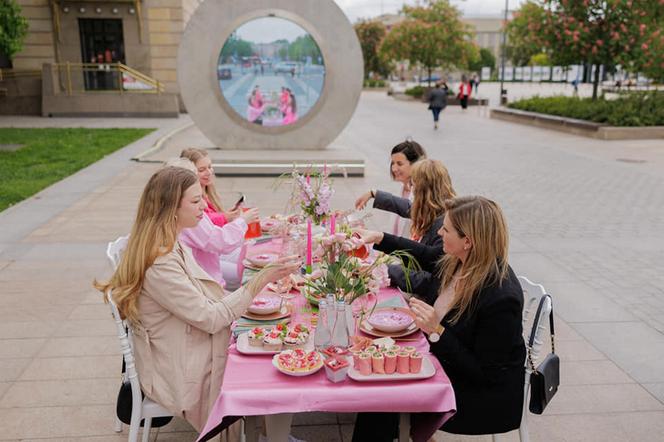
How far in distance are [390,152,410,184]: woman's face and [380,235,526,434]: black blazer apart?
92.9 inches

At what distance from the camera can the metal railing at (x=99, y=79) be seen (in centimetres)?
2400

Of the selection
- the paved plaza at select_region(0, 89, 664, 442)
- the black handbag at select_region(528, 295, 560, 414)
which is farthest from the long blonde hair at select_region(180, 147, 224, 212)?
the black handbag at select_region(528, 295, 560, 414)

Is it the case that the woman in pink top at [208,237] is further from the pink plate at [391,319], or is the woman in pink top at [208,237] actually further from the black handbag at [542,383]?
the black handbag at [542,383]

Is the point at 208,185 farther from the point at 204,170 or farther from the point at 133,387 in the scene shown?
the point at 133,387

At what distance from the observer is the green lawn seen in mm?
11117

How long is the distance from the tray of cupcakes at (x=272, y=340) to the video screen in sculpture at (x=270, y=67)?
10737 millimetres

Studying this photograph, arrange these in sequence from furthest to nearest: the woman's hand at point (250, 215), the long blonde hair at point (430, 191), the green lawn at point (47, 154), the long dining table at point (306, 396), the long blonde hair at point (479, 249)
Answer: the green lawn at point (47, 154) < the woman's hand at point (250, 215) < the long blonde hair at point (430, 191) < the long blonde hair at point (479, 249) < the long dining table at point (306, 396)

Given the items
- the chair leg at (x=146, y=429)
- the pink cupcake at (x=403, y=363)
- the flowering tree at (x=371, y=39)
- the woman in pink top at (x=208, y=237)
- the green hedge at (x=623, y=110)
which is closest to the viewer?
the pink cupcake at (x=403, y=363)

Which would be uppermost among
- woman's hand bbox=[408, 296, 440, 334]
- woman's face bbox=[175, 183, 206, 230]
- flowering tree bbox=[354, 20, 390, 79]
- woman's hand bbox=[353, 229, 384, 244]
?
flowering tree bbox=[354, 20, 390, 79]

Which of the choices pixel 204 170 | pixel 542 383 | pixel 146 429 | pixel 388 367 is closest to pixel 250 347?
pixel 388 367

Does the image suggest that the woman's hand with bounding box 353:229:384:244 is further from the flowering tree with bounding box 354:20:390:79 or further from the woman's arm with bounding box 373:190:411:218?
the flowering tree with bounding box 354:20:390:79

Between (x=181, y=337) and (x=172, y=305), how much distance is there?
0.69ft

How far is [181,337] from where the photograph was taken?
296 centimetres

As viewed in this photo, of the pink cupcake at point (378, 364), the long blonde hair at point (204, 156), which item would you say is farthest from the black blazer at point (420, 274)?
the long blonde hair at point (204, 156)
